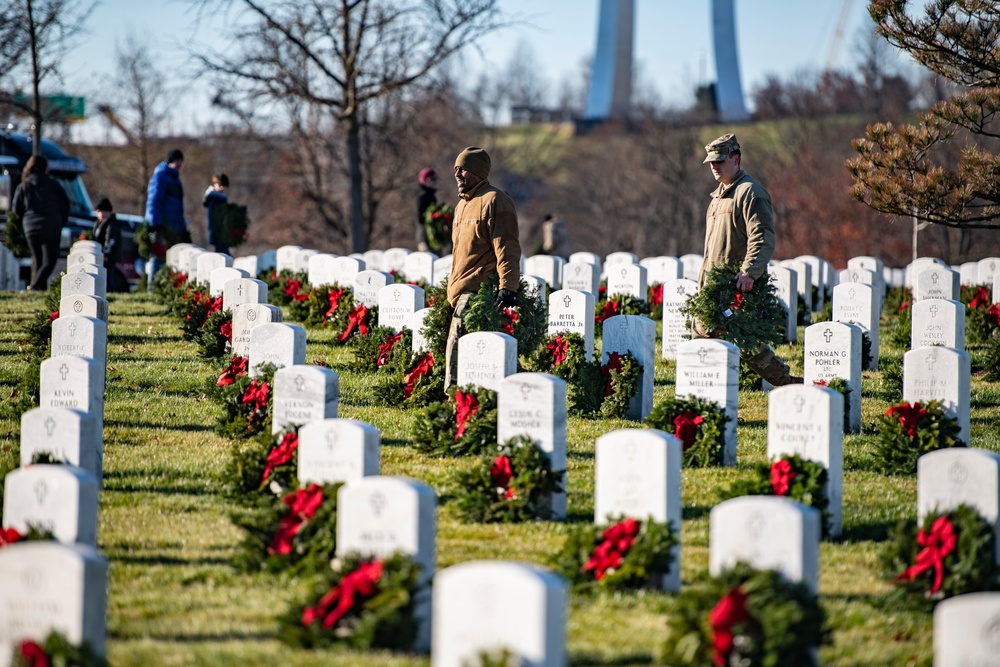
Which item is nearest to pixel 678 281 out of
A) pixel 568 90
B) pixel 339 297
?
pixel 339 297

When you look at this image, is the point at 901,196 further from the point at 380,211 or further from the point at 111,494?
the point at 380,211

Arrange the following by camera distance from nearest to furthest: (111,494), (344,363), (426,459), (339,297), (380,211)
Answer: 1. (111,494)
2. (426,459)
3. (344,363)
4. (339,297)
5. (380,211)

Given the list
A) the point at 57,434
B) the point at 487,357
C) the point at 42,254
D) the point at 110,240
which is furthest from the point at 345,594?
the point at 110,240

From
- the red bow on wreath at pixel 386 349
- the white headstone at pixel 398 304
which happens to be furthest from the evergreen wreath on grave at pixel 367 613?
the white headstone at pixel 398 304

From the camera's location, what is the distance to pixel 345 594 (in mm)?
5055

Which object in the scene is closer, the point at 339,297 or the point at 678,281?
the point at 678,281

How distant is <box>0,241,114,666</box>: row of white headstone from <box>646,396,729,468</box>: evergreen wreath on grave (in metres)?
4.14

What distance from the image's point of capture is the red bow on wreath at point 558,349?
11.5 meters

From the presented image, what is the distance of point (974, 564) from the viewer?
225 inches

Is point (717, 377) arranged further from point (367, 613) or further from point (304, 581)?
point (367, 613)

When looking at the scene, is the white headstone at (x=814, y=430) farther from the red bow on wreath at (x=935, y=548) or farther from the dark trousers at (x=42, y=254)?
the dark trousers at (x=42, y=254)

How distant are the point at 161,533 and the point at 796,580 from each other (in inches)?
153

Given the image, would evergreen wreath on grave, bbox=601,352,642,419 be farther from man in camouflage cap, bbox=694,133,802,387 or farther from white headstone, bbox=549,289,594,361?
white headstone, bbox=549,289,594,361

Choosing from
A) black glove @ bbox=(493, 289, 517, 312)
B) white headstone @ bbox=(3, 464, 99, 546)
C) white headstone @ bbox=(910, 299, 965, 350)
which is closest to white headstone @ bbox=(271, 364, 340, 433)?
black glove @ bbox=(493, 289, 517, 312)
